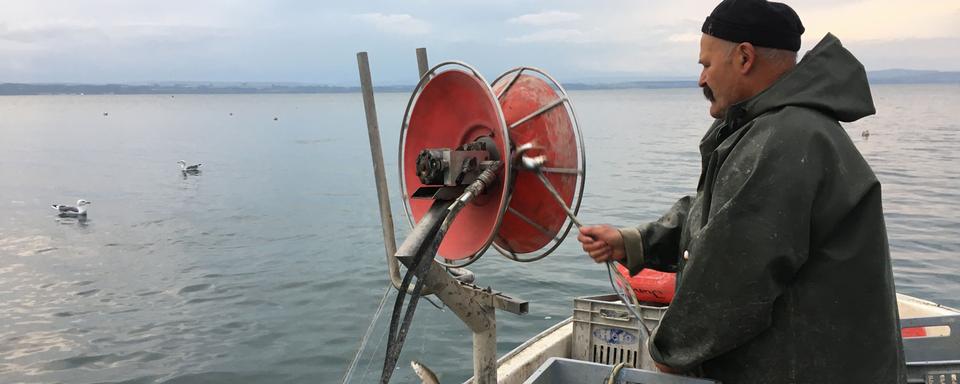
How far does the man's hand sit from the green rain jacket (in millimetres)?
690

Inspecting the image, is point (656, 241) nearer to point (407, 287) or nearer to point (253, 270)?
point (407, 287)

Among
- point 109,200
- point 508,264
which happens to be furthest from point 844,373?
point 109,200

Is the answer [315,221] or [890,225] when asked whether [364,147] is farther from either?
[890,225]

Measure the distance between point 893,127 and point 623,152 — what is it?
95.9 ft

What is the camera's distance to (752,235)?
2.25 m

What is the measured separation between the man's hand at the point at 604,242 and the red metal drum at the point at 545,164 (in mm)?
514

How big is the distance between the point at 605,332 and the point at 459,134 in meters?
3.11

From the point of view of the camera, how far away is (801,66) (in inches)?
96.4

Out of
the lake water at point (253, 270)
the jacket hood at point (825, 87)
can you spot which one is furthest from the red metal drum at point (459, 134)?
the lake water at point (253, 270)

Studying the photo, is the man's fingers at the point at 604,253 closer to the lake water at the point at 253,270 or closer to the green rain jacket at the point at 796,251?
the green rain jacket at the point at 796,251

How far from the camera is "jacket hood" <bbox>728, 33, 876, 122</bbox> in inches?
93.4

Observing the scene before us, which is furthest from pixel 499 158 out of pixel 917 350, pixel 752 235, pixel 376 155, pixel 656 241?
pixel 917 350

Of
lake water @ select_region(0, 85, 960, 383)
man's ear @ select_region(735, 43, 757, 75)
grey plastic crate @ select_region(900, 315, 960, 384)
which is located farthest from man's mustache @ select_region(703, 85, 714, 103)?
lake water @ select_region(0, 85, 960, 383)

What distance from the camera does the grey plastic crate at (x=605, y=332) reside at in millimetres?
6258
